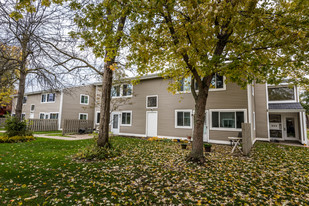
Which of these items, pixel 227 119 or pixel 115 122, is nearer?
pixel 227 119

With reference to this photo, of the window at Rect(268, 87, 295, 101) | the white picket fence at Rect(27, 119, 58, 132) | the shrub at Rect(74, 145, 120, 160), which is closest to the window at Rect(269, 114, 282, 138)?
the window at Rect(268, 87, 295, 101)

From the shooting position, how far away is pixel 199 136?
6.56 meters

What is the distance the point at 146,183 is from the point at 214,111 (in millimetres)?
8925

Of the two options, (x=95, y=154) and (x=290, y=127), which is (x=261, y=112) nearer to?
(x=290, y=127)

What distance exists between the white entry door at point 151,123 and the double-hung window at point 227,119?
4.93m

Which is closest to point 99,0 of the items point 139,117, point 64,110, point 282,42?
point 282,42

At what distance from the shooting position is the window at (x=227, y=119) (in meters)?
10.9

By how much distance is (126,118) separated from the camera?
16.0 metres

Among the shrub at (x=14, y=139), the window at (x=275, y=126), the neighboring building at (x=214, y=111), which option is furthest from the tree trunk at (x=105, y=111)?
the window at (x=275, y=126)

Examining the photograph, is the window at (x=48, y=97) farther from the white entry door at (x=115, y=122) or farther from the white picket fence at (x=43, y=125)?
the white entry door at (x=115, y=122)

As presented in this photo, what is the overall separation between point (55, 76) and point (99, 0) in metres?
5.14

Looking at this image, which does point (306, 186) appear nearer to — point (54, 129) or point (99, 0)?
point (99, 0)

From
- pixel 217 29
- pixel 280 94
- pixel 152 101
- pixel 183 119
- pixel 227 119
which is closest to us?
pixel 217 29

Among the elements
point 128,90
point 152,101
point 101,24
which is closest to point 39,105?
point 128,90
